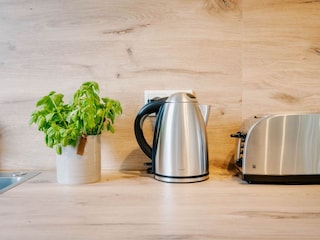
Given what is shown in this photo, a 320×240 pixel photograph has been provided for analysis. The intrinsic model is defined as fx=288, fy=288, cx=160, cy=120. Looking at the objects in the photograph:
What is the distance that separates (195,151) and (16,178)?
543 millimetres

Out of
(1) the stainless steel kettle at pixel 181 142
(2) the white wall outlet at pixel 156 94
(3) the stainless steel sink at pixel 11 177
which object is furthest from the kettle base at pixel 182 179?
(3) the stainless steel sink at pixel 11 177

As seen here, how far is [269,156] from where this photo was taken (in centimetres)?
72

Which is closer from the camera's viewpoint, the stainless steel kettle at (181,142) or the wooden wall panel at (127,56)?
the stainless steel kettle at (181,142)

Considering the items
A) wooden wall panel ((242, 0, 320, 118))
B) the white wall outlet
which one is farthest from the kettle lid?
wooden wall panel ((242, 0, 320, 118))

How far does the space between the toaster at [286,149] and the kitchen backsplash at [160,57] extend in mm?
186

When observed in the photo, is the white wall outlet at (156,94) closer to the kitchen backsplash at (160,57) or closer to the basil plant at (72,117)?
the kitchen backsplash at (160,57)

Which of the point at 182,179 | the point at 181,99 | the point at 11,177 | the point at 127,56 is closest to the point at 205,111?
the point at 181,99

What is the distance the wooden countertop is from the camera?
0.45 meters

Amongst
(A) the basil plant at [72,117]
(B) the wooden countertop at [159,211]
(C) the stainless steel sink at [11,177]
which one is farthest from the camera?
(C) the stainless steel sink at [11,177]

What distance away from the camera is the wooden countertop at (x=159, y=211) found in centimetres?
45

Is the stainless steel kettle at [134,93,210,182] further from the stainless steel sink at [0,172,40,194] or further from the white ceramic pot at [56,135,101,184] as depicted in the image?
the stainless steel sink at [0,172,40,194]

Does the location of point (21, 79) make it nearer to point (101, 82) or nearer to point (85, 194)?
point (101, 82)

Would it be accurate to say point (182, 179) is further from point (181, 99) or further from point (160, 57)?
point (160, 57)

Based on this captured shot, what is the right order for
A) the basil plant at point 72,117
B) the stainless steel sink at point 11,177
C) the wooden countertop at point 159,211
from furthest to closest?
the stainless steel sink at point 11,177 < the basil plant at point 72,117 < the wooden countertop at point 159,211
